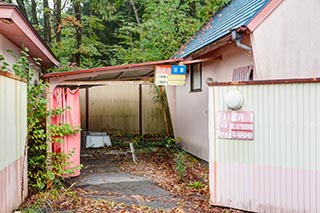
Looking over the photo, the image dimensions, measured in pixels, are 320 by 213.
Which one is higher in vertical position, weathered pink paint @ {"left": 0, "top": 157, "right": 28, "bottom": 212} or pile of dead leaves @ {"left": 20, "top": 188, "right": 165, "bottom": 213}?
weathered pink paint @ {"left": 0, "top": 157, "right": 28, "bottom": 212}

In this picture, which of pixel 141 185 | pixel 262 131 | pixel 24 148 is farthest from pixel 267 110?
pixel 24 148

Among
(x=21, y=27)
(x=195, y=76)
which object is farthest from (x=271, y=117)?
(x=195, y=76)

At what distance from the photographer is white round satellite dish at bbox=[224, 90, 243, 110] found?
17.6 feet

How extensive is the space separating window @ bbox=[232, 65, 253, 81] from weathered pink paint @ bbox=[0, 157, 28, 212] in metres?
4.68

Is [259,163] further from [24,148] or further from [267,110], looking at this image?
[24,148]

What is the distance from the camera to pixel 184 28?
530 inches

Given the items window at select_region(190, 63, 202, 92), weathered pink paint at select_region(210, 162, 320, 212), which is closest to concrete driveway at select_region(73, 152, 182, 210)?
weathered pink paint at select_region(210, 162, 320, 212)

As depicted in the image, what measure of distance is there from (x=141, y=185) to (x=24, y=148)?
2.76 meters

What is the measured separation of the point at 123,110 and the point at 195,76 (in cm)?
681

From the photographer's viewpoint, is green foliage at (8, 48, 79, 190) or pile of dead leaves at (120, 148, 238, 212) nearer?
pile of dead leaves at (120, 148, 238, 212)

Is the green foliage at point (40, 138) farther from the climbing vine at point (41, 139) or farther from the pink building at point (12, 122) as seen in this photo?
the pink building at point (12, 122)

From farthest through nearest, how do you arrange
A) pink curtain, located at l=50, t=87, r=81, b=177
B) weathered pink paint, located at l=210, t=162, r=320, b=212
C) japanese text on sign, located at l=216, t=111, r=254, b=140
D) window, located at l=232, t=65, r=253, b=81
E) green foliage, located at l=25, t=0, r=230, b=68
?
green foliage, located at l=25, t=0, r=230, b=68 < pink curtain, located at l=50, t=87, r=81, b=177 < window, located at l=232, t=65, r=253, b=81 < japanese text on sign, located at l=216, t=111, r=254, b=140 < weathered pink paint, located at l=210, t=162, r=320, b=212

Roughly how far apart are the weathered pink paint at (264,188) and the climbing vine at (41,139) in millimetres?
3358

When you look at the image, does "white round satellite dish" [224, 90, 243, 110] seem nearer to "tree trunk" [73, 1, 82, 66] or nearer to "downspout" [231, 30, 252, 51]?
"downspout" [231, 30, 252, 51]
